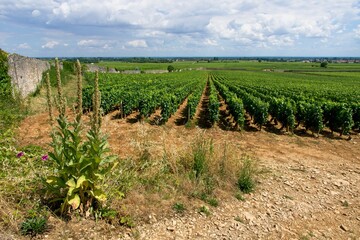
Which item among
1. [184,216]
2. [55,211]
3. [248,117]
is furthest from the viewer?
[248,117]

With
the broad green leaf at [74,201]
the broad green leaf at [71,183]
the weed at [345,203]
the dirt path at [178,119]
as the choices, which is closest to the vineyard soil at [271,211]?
the weed at [345,203]

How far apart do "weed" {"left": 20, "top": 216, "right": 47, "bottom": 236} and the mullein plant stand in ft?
1.17

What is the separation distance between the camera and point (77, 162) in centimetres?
400

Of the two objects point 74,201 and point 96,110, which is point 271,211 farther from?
point 96,110

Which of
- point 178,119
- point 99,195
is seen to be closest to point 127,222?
point 99,195

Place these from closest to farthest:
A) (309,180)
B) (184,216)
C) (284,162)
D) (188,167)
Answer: (184,216), (188,167), (309,180), (284,162)

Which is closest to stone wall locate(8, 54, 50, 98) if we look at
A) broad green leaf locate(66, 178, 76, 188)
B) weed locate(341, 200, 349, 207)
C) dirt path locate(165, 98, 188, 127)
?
dirt path locate(165, 98, 188, 127)

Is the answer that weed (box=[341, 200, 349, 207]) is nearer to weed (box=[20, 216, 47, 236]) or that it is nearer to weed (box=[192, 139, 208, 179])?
weed (box=[192, 139, 208, 179])

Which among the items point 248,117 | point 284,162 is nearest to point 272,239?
point 284,162

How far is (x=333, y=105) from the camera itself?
13.9 meters

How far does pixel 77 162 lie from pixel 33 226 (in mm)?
1091

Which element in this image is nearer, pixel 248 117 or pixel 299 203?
pixel 299 203

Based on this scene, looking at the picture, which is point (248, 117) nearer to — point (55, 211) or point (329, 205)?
point (329, 205)

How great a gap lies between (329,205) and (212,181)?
8.46 feet
